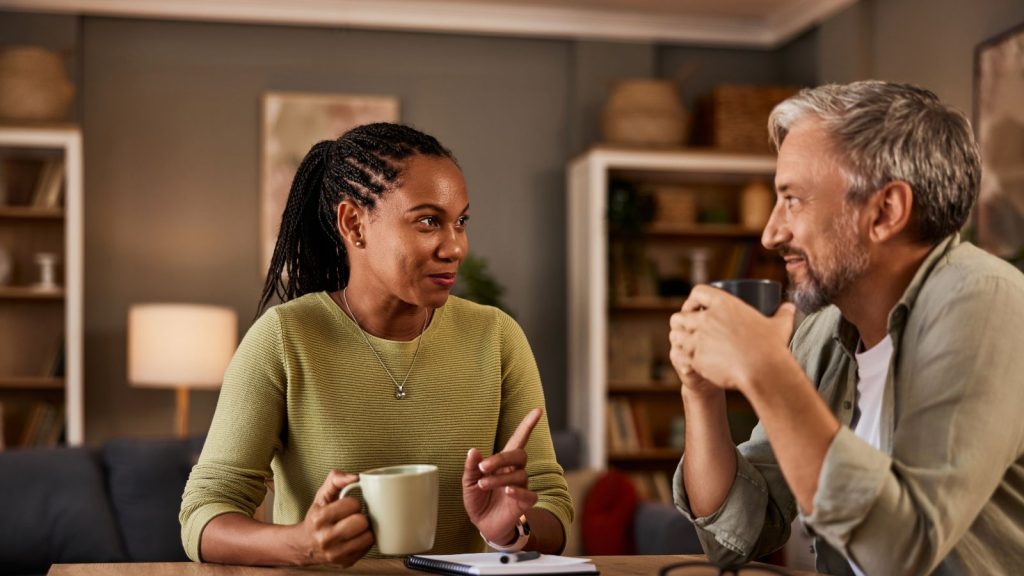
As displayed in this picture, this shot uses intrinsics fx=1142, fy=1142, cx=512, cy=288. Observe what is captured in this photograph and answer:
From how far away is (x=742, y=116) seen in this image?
18.4ft

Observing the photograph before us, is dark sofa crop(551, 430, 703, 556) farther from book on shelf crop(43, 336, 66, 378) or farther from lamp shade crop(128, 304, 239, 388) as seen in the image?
book on shelf crop(43, 336, 66, 378)

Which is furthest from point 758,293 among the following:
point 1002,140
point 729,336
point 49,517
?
point 1002,140

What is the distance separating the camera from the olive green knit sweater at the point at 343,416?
5.14ft

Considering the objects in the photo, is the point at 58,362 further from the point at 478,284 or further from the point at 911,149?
the point at 911,149

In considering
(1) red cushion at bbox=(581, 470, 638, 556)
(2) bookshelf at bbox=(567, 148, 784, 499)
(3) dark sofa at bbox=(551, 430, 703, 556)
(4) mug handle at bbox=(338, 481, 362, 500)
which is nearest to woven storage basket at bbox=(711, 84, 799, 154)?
(2) bookshelf at bbox=(567, 148, 784, 499)

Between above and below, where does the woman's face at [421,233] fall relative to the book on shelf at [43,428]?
above

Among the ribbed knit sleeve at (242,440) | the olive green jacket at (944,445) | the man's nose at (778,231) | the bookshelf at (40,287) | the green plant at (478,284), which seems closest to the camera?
the olive green jacket at (944,445)

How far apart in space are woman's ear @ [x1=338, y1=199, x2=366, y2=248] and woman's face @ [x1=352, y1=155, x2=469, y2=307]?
0.16ft

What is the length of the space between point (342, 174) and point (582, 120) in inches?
166

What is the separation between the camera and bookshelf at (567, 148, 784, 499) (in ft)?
17.7

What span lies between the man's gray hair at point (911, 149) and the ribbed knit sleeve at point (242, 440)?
816 mm

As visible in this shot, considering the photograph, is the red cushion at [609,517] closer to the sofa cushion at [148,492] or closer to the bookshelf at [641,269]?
the bookshelf at [641,269]

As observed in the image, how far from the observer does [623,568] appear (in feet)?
4.71

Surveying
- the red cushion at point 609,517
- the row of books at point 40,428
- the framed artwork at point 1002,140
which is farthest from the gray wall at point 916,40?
the row of books at point 40,428
